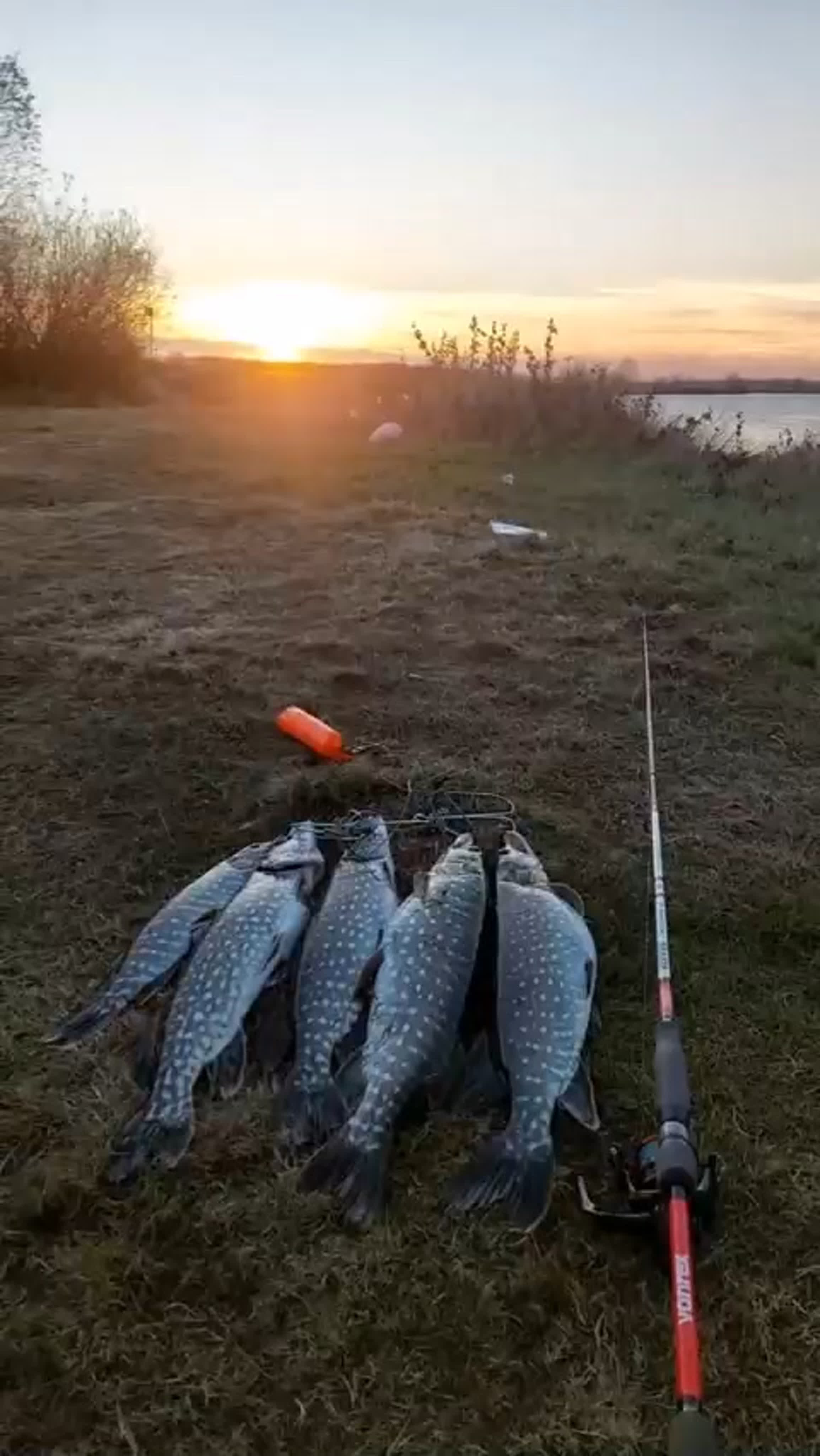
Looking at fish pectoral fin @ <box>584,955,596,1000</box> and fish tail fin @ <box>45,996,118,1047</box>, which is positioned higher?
fish pectoral fin @ <box>584,955,596,1000</box>

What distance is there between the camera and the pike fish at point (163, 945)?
2850mm

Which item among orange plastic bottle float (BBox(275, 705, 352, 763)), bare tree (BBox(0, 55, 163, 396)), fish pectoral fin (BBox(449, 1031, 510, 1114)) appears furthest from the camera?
bare tree (BBox(0, 55, 163, 396))

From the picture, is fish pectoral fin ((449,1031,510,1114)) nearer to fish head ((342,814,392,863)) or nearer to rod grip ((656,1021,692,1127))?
rod grip ((656,1021,692,1127))

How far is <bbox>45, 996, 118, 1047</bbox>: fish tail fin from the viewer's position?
2.81 metres

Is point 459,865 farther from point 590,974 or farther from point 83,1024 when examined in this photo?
point 83,1024

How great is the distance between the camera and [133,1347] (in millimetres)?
2059

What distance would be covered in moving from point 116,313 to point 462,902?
18.6m

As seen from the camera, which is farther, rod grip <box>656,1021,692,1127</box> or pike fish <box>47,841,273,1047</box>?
pike fish <box>47,841,273,1047</box>

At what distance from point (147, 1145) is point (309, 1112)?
1.12 ft

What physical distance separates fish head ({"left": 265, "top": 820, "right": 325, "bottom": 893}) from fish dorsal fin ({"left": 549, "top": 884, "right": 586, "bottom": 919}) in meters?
0.66

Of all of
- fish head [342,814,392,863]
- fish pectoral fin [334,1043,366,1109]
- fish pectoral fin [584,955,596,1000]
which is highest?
fish head [342,814,392,863]

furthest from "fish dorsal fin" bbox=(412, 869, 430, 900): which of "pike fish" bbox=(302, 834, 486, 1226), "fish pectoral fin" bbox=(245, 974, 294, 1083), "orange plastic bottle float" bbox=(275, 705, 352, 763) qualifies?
"orange plastic bottle float" bbox=(275, 705, 352, 763)

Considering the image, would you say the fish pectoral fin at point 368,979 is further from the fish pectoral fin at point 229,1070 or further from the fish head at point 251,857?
the fish head at point 251,857

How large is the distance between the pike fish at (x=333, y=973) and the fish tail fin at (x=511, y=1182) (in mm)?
318
